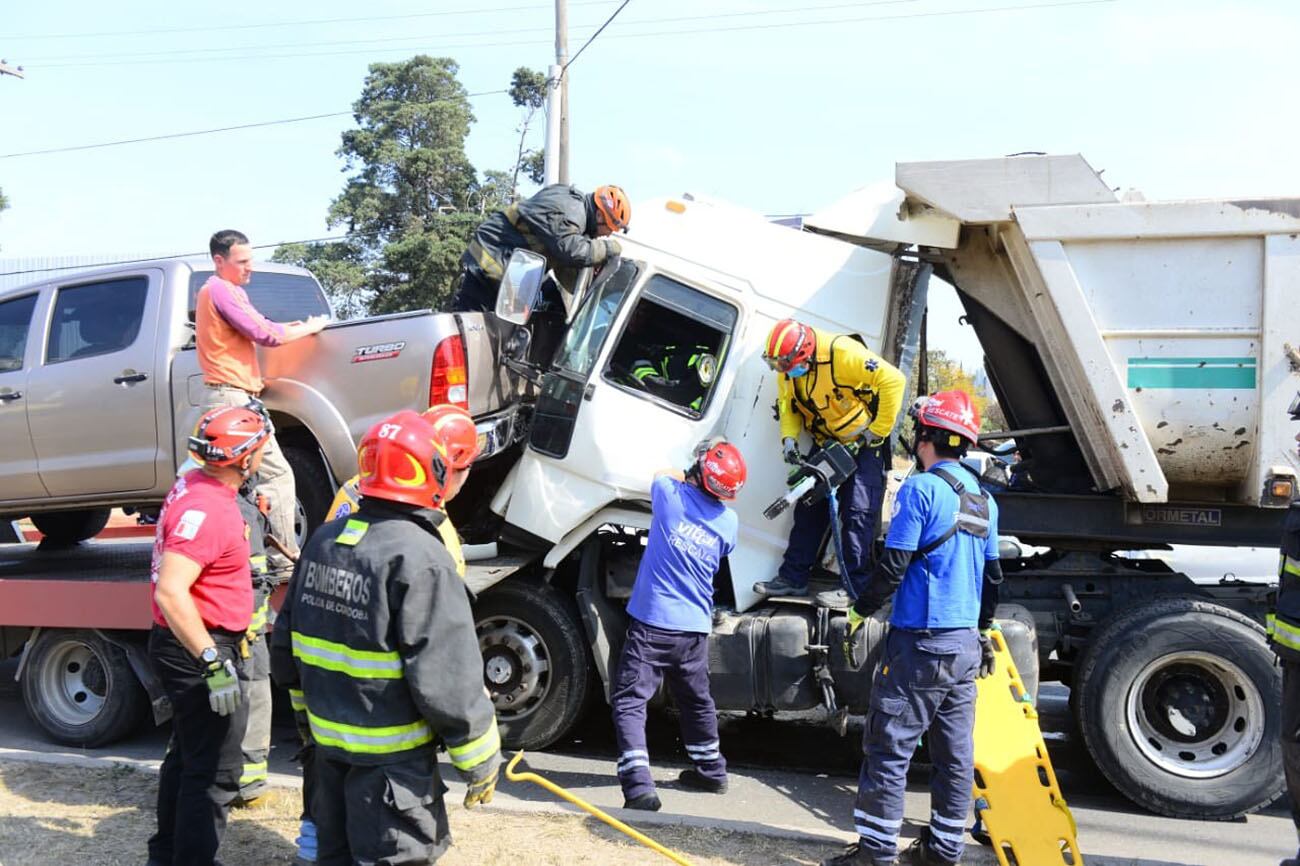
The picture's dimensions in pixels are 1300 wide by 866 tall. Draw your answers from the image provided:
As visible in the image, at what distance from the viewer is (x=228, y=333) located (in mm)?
5906

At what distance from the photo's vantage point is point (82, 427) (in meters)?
6.62

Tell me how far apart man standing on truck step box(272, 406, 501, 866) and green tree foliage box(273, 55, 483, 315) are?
80.9ft

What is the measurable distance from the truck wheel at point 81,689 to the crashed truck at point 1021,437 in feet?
6.95

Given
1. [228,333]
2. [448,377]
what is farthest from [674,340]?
[228,333]

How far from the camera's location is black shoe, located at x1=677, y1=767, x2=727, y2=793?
5.52 meters

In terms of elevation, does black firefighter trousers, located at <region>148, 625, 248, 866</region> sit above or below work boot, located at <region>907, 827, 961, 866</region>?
above

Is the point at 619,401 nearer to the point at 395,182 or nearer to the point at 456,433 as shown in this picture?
the point at 456,433

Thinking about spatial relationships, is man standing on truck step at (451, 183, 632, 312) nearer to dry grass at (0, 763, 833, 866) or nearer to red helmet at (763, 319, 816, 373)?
red helmet at (763, 319, 816, 373)

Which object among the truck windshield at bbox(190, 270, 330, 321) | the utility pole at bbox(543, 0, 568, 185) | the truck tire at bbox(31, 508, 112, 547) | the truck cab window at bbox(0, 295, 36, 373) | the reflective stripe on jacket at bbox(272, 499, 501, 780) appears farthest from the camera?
the utility pole at bbox(543, 0, 568, 185)

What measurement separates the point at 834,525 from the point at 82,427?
442 centimetres

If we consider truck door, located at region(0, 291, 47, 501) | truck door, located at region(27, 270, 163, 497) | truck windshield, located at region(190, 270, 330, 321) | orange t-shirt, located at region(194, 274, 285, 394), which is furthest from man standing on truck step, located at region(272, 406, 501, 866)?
truck door, located at region(0, 291, 47, 501)

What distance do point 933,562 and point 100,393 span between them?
16.1 ft

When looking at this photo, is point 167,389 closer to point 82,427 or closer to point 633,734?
point 82,427

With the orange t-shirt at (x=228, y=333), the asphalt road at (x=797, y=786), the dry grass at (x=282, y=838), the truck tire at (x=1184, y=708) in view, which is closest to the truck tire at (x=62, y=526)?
the asphalt road at (x=797, y=786)
